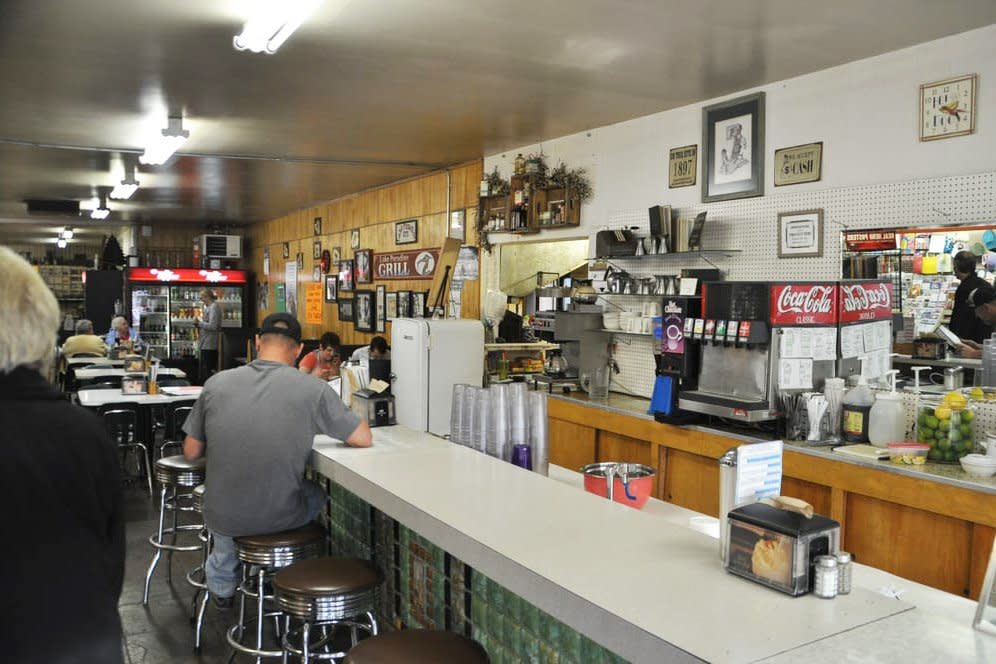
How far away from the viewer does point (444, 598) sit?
3.03m

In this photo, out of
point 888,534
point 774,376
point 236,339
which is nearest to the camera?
point 888,534

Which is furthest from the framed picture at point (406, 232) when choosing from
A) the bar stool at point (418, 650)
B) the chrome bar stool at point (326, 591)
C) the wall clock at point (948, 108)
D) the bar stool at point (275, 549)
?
the bar stool at point (418, 650)

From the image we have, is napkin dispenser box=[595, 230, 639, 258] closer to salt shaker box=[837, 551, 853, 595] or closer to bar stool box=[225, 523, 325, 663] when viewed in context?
bar stool box=[225, 523, 325, 663]

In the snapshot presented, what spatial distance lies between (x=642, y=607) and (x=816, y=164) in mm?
3892

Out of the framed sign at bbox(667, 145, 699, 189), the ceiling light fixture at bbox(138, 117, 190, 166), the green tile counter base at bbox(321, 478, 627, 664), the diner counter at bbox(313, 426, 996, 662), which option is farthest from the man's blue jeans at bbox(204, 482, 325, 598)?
the ceiling light fixture at bbox(138, 117, 190, 166)

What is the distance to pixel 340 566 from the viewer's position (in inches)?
113

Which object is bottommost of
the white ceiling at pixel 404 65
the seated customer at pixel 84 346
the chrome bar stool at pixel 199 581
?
the chrome bar stool at pixel 199 581

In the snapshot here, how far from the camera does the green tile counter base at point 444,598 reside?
2312 mm

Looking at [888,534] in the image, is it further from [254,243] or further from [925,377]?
[254,243]

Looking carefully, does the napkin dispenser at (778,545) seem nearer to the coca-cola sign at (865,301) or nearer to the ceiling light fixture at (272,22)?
the coca-cola sign at (865,301)

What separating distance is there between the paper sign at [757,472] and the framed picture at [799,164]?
10.7ft

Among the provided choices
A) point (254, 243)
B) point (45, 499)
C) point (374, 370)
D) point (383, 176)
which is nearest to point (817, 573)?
point (45, 499)

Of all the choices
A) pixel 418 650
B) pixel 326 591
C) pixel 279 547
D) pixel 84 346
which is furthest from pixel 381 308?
pixel 418 650

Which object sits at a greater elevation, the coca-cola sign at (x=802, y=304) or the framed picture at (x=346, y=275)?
the framed picture at (x=346, y=275)
